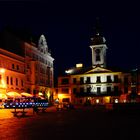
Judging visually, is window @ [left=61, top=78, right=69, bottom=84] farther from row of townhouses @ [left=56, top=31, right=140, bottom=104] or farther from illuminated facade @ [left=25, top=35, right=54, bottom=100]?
illuminated facade @ [left=25, top=35, right=54, bottom=100]

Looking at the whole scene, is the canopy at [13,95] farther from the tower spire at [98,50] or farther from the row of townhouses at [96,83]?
the tower spire at [98,50]

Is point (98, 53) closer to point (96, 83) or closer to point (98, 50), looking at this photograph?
point (98, 50)

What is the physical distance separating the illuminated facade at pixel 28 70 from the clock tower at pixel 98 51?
51.1 ft

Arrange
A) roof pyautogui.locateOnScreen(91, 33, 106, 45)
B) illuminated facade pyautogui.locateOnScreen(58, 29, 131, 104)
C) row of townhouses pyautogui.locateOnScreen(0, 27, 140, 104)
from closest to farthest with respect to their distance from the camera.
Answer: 1. row of townhouses pyautogui.locateOnScreen(0, 27, 140, 104)
2. illuminated facade pyautogui.locateOnScreen(58, 29, 131, 104)
3. roof pyautogui.locateOnScreen(91, 33, 106, 45)

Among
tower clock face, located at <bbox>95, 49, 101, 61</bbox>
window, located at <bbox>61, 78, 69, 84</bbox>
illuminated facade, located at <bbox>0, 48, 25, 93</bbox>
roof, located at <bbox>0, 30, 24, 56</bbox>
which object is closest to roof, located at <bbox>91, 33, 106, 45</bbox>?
tower clock face, located at <bbox>95, 49, 101, 61</bbox>

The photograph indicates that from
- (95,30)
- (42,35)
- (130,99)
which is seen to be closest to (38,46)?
(42,35)

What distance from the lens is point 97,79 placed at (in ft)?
302

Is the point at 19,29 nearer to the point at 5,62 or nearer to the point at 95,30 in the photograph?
the point at 5,62

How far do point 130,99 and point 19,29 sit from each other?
45412 mm

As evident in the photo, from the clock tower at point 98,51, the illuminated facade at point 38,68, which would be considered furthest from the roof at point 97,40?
the illuminated facade at point 38,68

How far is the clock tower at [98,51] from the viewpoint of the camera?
3835 inches

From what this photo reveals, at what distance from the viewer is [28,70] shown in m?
72.8

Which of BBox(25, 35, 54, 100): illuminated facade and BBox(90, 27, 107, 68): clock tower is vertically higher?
BBox(90, 27, 107, 68): clock tower

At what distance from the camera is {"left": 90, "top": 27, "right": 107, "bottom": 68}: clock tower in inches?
3835
